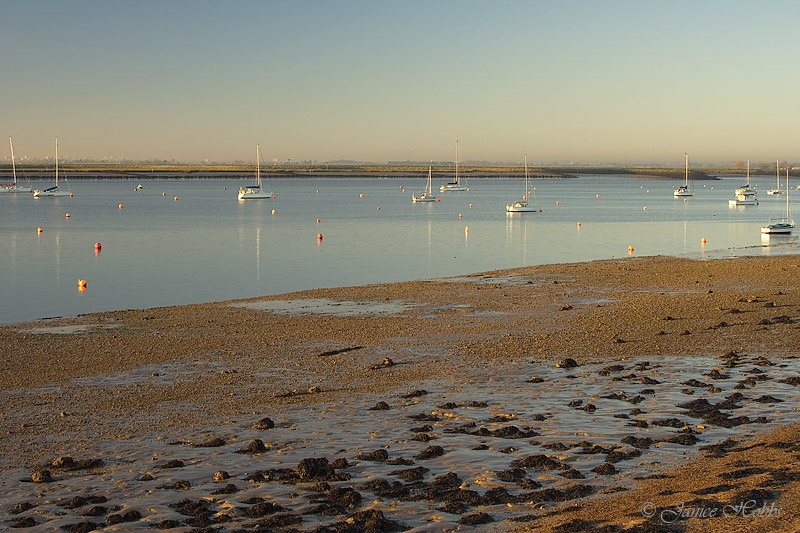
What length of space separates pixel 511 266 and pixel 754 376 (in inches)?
1093

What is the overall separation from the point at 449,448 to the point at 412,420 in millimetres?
1583

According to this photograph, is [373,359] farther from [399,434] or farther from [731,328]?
[731,328]

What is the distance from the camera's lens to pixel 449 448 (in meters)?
12.5

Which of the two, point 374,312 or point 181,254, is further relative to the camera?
point 181,254

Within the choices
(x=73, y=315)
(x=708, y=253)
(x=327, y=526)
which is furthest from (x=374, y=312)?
(x=708, y=253)

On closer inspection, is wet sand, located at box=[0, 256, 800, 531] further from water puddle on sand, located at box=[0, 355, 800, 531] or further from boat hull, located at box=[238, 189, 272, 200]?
boat hull, located at box=[238, 189, 272, 200]

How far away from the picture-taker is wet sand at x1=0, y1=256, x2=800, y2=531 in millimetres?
10125

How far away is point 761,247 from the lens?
50.7 m

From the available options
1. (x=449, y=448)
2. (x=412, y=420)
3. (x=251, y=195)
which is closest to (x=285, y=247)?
(x=412, y=420)

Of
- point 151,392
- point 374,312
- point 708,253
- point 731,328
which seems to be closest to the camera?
point 151,392

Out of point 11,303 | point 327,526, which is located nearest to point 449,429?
point 327,526

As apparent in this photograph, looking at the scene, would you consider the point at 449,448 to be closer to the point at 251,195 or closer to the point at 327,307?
the point at 327,307

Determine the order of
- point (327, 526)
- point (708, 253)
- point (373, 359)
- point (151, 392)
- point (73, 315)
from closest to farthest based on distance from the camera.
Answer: point (327, 526)
point (151, 392)
point (373, 359)
point (73, 315)
point (708, 253)

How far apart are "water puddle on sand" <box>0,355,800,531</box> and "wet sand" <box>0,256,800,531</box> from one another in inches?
1.6
